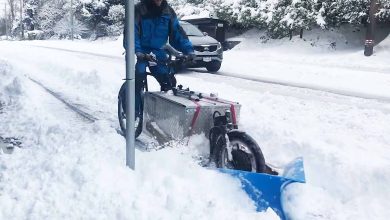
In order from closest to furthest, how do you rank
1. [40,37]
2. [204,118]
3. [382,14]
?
1. [204,118]
2. [382,14]
3. [40,37]

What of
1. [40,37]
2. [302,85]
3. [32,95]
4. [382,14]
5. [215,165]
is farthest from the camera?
[40,37]

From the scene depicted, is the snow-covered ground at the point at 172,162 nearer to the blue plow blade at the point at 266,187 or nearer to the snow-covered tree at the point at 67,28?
the blue plow blade at the point at 266,187

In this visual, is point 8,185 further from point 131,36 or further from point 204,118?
point 204,118

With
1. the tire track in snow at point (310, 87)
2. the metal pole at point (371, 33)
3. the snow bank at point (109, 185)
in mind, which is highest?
the metal pole at point (371, 33)

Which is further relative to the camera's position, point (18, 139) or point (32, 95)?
point (32, 95)

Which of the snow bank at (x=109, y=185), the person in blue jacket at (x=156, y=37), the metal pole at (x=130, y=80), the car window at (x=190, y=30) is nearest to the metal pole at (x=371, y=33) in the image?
the car window at (x=190, y=30)

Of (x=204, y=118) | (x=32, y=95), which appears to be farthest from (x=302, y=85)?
(x=204, y=118)

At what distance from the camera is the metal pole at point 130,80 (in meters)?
3.31

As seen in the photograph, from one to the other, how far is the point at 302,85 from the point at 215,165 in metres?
7.87

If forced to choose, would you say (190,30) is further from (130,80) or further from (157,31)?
(130,80)

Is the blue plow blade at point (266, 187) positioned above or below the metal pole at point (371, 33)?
below

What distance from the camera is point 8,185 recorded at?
11.5ft

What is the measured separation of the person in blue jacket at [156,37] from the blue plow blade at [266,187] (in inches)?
75.9

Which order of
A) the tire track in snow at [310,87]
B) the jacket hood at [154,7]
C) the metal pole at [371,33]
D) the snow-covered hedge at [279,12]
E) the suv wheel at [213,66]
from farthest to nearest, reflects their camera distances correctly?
the snow-covered hedge at [279,12], the metal pole at [371,33], the suv wheel at [213,66], the tire track in snow at [310,87], the jacket hood at [154,7]
